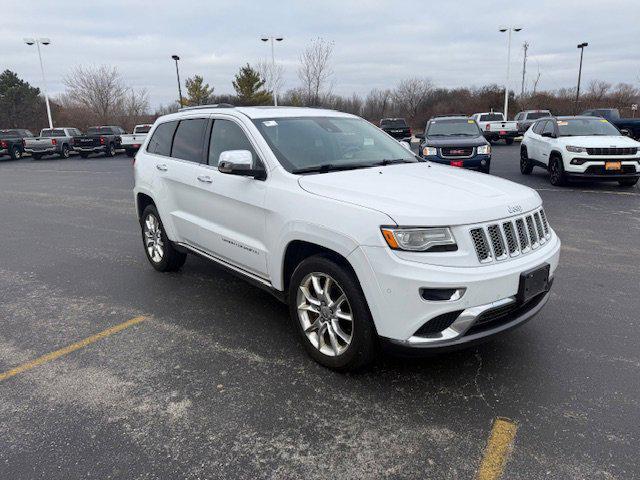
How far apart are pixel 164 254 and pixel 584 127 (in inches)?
419

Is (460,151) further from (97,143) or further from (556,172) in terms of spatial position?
(97,143)

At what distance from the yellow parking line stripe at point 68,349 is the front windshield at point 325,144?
2063 millimetres

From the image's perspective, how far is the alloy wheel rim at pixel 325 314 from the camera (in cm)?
335

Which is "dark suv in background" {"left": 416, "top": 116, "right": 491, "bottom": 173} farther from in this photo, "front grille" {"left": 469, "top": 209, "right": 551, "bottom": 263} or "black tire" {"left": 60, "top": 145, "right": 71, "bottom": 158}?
"black tire" {"left": 60, "top": 145, "right": 71, "bottom": 158}

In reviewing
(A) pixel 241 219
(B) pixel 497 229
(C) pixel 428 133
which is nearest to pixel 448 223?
(B) pixel 497 229

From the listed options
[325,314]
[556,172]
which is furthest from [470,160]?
[325,314]

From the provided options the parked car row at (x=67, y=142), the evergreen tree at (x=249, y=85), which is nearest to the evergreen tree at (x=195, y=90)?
the evergreen tree at (x=249, y=85)

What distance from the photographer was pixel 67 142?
2969cm

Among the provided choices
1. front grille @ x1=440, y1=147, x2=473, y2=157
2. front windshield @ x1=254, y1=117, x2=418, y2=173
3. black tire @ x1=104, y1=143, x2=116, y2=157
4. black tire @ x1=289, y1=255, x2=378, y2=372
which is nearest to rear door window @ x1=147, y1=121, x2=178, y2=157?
front windshield @ x1=254, y1=117, x2=418, y2=173

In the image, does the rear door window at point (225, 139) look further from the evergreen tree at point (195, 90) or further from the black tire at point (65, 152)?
the evergreen tree at point (195, 90)

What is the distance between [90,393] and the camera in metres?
3.32

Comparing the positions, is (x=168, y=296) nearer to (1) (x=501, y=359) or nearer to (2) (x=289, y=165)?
(2) (x=289, y=165)

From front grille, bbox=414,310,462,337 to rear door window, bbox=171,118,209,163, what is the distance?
9.11 feet

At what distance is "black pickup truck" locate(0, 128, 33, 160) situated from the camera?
2934 centimetres
